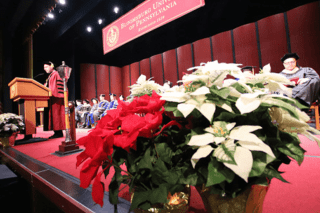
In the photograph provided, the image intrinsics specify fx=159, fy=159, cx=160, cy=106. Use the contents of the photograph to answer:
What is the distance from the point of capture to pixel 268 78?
0.36 metres

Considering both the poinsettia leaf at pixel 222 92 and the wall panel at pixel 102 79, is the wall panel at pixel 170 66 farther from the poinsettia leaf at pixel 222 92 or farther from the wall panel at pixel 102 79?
the poinsettia leaf at pixel 222 92

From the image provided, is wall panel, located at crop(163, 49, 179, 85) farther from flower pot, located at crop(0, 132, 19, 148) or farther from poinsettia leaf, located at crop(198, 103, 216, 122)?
poinsettia leaf, located at crop(198, 103, 216, 122)

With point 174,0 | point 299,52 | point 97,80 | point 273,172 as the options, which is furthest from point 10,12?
point 299,52

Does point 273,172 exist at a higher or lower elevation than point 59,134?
higher

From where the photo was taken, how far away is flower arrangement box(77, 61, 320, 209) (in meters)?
0.28

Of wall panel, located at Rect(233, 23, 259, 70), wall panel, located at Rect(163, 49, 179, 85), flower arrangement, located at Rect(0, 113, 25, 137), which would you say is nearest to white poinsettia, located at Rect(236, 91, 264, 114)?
flower arrangement, located at Rect(0, 113, 25, 137)

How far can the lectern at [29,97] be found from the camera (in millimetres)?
2375

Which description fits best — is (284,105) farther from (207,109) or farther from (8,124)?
(8,124)

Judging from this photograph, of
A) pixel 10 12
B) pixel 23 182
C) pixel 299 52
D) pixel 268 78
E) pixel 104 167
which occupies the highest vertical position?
pixel 10 12

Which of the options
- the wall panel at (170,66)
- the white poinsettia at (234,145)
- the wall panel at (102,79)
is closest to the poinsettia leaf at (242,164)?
the white poinsettia at (234,145)

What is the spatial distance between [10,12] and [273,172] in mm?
6984

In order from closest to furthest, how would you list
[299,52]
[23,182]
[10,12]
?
1. [23,182]
2. [299,52]
3. [10,12]

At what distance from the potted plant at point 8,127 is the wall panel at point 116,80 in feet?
20.4

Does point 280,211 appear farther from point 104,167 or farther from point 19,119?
point 19,119
